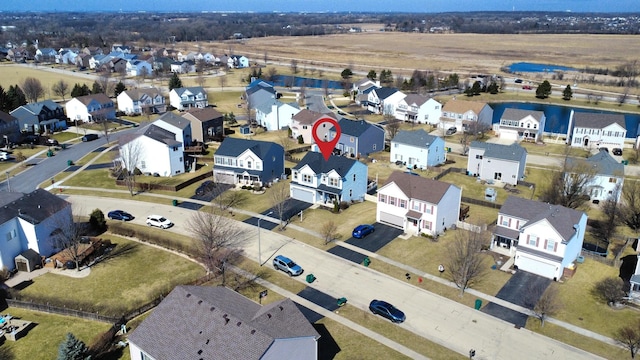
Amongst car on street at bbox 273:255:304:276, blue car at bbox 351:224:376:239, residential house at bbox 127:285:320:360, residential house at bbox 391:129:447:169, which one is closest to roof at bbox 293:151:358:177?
blue car at bbox 351:224:376:239

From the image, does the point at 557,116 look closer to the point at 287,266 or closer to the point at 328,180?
the point at 328,180

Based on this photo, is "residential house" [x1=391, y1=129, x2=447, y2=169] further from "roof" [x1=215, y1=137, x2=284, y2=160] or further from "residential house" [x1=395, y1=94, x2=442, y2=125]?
"residential house" [x1=395, y1=94, x2=442, y2=125]

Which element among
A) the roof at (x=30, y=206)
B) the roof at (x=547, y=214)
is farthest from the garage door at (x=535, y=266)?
the roof at (x=30, y=206)

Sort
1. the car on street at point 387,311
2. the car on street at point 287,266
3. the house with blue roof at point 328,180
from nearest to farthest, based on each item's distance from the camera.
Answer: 1. the car on street at point 387,311
2. the car on street at point 287,266
3. the house with blue roof at point 328,180

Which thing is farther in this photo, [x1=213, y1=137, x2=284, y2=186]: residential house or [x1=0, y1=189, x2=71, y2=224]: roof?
[x1=213, y1=137, x2=284, y2=186]: residential house

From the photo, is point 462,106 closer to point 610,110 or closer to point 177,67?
point 610,110

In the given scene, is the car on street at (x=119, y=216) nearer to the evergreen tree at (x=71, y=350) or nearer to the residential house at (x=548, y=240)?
the evergreen tree at (x=71, y=350)
